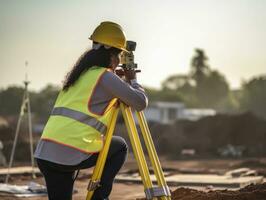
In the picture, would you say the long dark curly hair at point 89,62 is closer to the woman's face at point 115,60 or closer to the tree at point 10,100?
the woman's face at point 115,60

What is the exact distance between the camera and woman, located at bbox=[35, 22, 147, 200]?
363cm

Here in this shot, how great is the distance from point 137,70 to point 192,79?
6167cm

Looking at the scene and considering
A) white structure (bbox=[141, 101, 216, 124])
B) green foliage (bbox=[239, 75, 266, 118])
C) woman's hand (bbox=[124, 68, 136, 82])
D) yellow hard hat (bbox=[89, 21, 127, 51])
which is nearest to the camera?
yellow hard hat (bbox=[89, 21, 127, 51])

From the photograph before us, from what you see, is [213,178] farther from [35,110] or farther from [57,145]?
[35,110]

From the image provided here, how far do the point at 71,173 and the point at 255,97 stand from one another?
4988 cm

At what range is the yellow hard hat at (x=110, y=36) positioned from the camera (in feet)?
12.2

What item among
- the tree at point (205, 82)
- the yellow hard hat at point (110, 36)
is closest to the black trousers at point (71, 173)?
the yellow hard hat at point (110, 36)

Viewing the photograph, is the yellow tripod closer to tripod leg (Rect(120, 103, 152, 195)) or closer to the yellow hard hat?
tripod leg (Rect(120, 103, 152, 195))

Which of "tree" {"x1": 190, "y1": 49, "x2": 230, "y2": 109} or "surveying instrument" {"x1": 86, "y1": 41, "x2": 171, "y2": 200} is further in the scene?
"tree" {"x1": 190, "y1": 49, "x2": 230, "y2": 109}

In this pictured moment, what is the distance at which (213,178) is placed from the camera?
30.0ft

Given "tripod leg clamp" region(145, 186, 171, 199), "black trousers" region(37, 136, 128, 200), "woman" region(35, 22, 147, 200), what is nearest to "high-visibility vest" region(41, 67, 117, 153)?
"woman" region(35, 22, 147, 200)

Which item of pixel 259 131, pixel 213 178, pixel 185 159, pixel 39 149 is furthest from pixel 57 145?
pixel 259 131

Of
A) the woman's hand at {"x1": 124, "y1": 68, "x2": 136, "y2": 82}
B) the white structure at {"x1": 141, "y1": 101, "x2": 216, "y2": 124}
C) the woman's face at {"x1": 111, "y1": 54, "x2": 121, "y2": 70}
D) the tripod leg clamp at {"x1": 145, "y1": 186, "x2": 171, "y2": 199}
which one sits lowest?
the tripod leg clamp at {"x1": 145, "y1": 186, "x2": 171, "y2": 199}

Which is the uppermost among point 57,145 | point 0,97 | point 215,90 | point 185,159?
point 215,90
